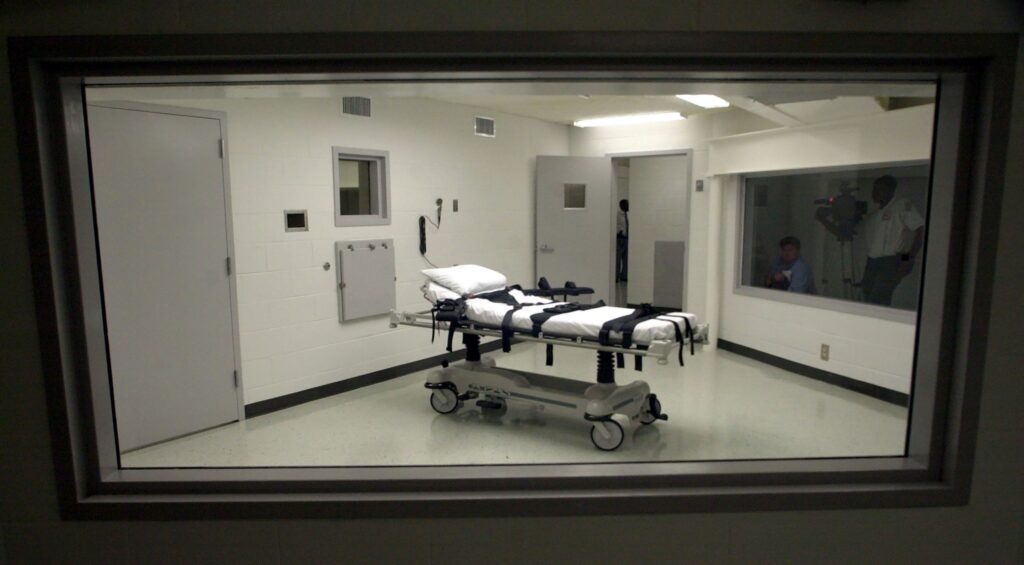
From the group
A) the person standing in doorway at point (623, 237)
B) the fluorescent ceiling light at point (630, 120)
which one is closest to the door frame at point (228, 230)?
the fluorescent ceiling light at point (630, 120)

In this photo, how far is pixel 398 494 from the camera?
1.60m

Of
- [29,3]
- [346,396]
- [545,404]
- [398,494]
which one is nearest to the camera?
[29,3]

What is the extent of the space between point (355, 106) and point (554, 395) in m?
2.78

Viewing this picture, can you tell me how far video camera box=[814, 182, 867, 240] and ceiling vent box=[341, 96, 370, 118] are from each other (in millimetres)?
3996

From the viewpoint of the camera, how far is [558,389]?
12.9 feet

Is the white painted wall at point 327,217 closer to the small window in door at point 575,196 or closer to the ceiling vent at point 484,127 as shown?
the ceiling vent at point 484,127

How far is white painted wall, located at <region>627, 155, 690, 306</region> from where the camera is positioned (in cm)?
833

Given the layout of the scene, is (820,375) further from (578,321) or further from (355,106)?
(355,106)

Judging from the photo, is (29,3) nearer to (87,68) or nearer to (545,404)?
(87,68)

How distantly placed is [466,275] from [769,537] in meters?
3.04

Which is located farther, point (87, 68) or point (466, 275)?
point (466, 275)

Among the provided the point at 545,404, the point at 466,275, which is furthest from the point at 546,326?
the point at 466,275

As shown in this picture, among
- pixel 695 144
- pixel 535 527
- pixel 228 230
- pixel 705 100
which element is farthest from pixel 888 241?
pixel 228 230

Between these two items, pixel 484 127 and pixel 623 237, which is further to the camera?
pixel 623 237
